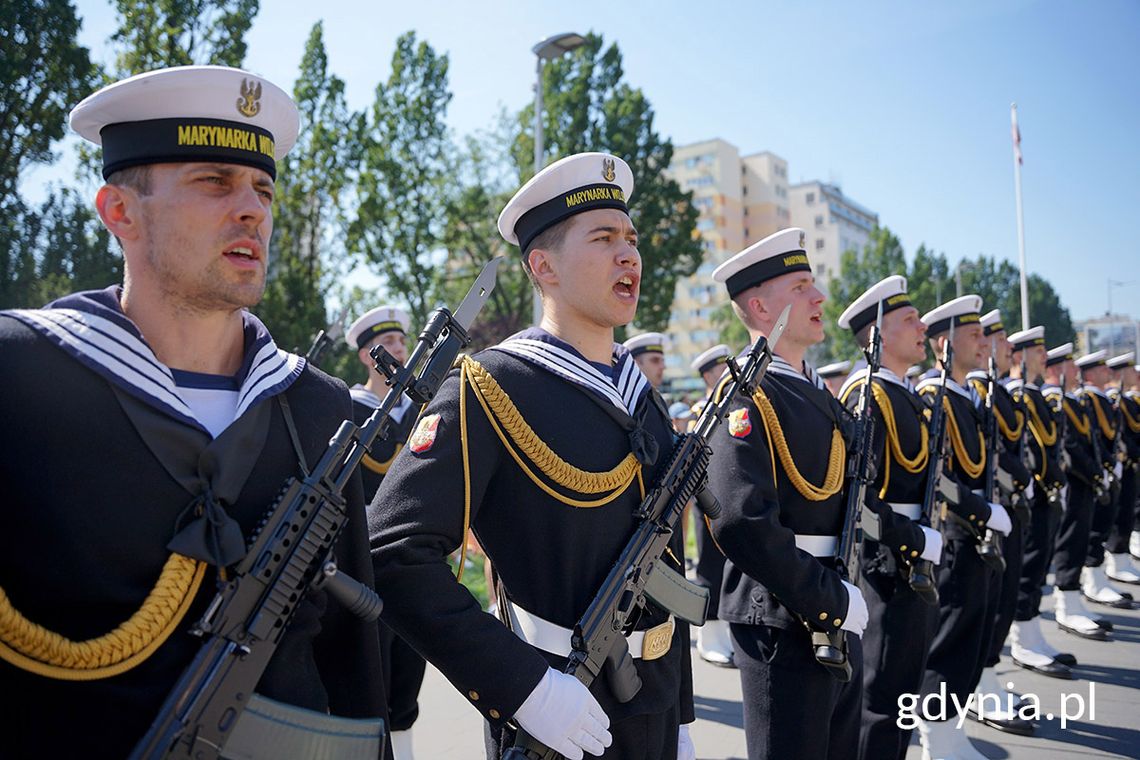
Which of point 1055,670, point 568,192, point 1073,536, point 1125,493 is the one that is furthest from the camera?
point 1125,493

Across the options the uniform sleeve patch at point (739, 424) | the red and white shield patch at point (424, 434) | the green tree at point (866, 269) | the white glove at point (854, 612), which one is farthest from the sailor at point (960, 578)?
the green tree at point (866, 269)

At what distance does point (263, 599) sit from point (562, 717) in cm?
81

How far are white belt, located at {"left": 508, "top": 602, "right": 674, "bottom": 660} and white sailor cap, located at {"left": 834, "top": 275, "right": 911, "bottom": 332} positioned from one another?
9.86 feet

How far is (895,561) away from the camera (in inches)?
159

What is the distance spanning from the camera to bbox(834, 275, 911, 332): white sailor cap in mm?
4984

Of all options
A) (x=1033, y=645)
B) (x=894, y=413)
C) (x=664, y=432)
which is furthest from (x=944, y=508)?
(x=664, y=432)

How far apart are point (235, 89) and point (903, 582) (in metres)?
3.56

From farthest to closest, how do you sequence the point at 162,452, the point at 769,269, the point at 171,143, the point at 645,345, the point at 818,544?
the point at 645,345 → the point at 769,269 → the point at 818,544 → the point at 171,143 → the point at 162,452

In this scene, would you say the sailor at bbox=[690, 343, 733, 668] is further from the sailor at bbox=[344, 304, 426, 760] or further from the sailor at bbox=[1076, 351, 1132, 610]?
the sailor at bbox=[1076, 351, 1132, 610]

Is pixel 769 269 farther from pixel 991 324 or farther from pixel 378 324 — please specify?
pixel 991 324

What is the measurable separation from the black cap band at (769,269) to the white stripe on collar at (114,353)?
266 centimetres

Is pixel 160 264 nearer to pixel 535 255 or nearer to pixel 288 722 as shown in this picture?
pixel 288 722

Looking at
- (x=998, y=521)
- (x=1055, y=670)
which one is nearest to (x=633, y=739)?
(x=998, y=521)

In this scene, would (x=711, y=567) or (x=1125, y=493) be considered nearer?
(x=711, y=567)
